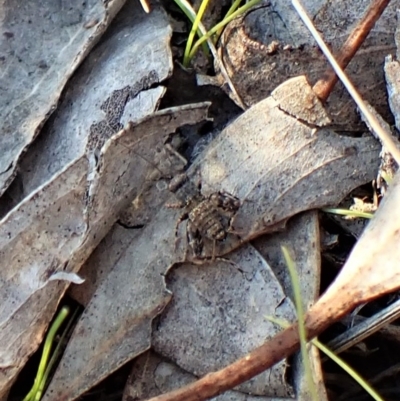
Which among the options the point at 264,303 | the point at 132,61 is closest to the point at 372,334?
the point at 264,303

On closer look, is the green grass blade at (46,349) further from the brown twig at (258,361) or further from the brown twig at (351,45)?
the brown twig at (351,45)

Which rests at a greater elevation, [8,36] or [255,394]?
[8,36]

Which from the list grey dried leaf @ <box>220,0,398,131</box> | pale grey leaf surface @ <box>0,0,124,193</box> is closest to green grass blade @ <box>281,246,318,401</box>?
grey dried leaf @ <box>220,0,398,131</box>

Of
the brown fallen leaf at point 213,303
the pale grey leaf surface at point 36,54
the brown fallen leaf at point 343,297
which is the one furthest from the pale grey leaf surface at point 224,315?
the pale grey leaf surface at point 36,54

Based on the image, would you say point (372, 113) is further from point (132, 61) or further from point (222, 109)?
point (132, 61)

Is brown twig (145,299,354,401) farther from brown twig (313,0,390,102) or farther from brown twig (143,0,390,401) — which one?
brown twig (313,0,390,102)
